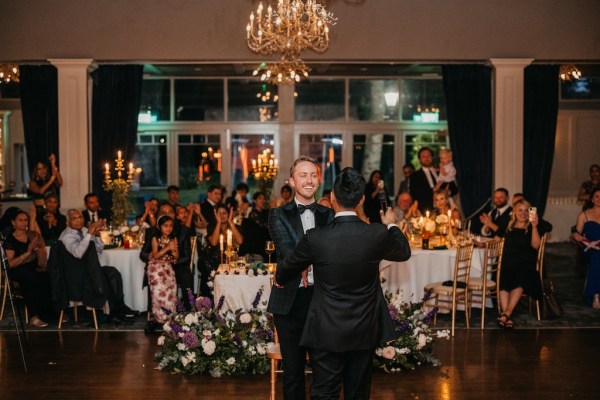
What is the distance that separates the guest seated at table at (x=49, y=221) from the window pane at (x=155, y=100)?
606 cm

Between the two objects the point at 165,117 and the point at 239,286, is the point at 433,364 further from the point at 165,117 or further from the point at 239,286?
the point at 165,117

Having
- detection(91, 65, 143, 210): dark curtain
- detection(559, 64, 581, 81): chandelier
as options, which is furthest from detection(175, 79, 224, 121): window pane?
detection(559, 64, 581, 81): chandelier

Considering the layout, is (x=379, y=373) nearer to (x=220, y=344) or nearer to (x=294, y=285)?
(x=220, y=344)

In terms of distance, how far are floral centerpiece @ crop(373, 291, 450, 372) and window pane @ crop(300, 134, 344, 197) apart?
895 centimetres

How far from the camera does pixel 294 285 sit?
4.23 meters

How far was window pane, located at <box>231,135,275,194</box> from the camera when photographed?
1548 centimetres

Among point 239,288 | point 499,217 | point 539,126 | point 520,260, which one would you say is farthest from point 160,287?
point 539,126

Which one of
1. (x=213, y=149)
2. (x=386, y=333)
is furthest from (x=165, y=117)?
(x=386, y=333)

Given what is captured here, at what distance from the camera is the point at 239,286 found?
728 centimetres

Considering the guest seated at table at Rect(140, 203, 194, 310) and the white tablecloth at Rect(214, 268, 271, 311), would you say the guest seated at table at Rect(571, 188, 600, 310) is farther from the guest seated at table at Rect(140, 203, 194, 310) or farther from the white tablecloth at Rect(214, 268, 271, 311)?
the guest seated at table at Rect(140, 203, 194, 310)

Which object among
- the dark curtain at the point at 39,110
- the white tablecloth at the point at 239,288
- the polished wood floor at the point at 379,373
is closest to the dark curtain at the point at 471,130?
the polished wood floor at the point at 379,373

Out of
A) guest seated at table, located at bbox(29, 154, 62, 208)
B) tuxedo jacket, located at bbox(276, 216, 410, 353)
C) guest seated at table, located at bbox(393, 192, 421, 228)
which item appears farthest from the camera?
guest seated at table, located at bbox(29, 154, 62, 208)

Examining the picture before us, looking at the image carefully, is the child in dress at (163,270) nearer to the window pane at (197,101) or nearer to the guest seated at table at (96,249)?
the guest seated at table at (96,249)

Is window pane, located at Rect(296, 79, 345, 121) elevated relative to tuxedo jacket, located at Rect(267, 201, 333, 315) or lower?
elevated
